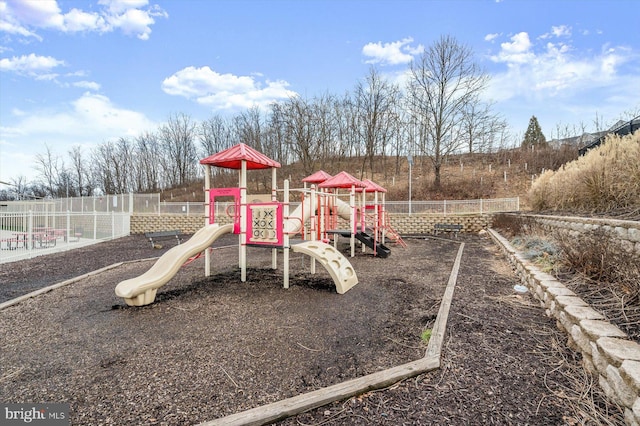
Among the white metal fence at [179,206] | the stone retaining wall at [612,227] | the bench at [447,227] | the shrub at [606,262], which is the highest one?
the white metal fence at [179,206]

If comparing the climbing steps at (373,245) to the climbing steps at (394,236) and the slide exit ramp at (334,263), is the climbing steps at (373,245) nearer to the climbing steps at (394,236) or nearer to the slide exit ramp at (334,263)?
the climbing steps at (394,236)

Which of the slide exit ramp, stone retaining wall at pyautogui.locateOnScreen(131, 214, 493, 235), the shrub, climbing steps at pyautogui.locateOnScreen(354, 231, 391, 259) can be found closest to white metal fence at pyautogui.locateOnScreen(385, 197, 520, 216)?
stone retaining wall at pyautogui.locateOnScreen(131, 214, 493, 235)

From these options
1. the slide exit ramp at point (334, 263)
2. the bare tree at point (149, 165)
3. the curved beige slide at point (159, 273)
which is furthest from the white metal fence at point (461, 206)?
the bare tree at point (149, 165)

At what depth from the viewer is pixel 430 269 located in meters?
7.32

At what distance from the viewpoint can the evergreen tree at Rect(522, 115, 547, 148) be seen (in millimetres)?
31047

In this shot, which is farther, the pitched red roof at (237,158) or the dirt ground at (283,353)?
the pitched red roof at (237,158)

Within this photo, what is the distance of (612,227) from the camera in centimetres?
451

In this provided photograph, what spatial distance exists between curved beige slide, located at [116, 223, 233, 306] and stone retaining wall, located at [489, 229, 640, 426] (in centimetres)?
529

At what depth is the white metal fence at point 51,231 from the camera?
31.6 feet

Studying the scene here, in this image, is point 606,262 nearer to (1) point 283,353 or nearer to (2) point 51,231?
(1) point 283,353

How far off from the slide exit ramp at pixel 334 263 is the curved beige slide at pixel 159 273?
1.67m

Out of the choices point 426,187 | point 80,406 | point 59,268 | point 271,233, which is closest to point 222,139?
point 426,187

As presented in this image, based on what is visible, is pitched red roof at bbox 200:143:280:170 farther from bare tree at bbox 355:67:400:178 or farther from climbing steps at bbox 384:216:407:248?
bare tree at bbox 355:67:400:178

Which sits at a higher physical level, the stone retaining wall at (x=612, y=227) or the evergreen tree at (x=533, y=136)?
the evergreen tree at (x=533, y=136)
